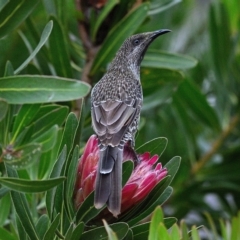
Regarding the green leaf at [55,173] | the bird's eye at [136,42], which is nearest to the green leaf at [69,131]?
the green leaf at [55,173]

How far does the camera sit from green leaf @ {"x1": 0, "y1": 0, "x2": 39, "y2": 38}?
2.39 meters

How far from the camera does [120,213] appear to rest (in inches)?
80.2

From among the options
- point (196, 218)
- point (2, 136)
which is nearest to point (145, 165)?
point (2, 136)

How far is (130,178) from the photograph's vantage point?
6.79ft

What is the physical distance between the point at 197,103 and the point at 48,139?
1.60 m

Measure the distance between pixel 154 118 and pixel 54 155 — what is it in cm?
141

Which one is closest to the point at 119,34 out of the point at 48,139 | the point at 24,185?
the point at 48,139

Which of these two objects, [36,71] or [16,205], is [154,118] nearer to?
[36,71]

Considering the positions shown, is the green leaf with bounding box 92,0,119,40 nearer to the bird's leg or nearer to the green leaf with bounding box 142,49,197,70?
the green leaf with bounding box 142,49,197,70

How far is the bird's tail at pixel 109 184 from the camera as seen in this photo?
6.45ft

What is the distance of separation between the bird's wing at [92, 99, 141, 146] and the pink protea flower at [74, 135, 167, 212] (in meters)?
0.36

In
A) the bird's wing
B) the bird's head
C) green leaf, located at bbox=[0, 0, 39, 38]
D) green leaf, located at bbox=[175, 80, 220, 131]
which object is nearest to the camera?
green leaf, located at bbox=[0, 0, 39, 38]

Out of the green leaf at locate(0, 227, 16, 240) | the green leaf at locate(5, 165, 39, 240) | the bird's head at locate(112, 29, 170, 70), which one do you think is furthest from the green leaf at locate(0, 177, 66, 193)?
the bird's head at locate(112, 29, 170, 70)

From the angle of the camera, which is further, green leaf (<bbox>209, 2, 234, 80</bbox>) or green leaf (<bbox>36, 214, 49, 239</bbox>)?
green leaf (<bbox>209, 2, 234, 80</bbox>)
